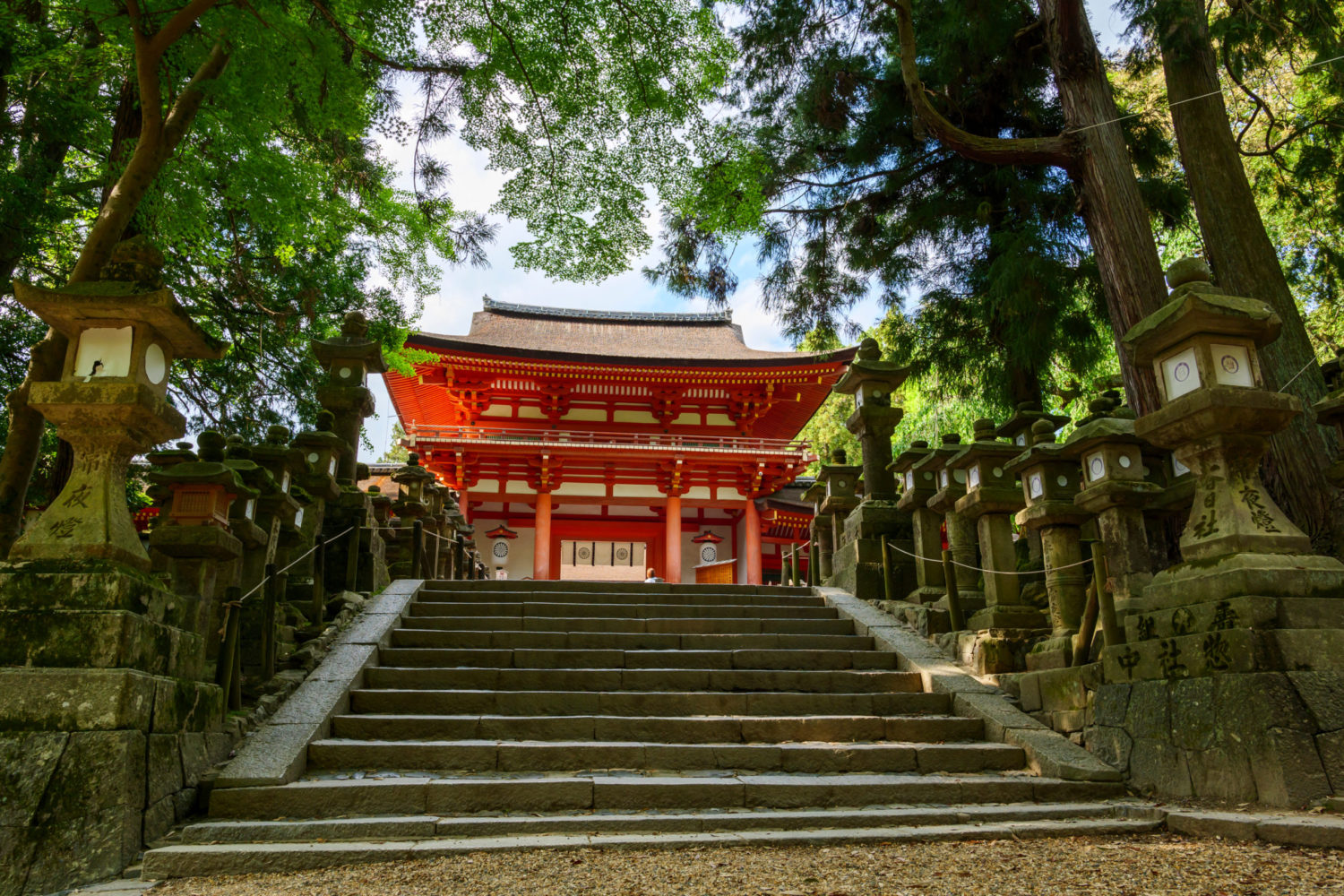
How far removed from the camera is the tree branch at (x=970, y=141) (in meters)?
7.01

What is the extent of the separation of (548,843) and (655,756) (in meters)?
1.23

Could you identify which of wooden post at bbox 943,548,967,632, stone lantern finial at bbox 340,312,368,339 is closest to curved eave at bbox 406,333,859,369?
stone lantern finial at bbox 340,312,368,339

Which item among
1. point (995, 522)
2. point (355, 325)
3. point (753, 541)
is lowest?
point (995, 522)

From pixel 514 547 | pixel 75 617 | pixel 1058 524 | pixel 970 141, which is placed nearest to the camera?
pixel 75 617

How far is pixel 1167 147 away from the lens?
329 inches

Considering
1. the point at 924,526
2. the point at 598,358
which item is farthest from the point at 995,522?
the point at 598,358

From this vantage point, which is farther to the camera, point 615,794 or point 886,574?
point 886,574

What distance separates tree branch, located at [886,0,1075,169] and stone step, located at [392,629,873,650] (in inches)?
178

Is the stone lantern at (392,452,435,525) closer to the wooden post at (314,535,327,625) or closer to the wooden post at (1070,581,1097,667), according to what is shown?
the wooden post at (314,535,327,625)

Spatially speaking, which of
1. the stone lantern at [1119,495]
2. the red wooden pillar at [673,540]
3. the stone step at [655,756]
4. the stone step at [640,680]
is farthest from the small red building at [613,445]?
the stone step at [655,756]

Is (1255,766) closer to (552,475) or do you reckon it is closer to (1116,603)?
(1116,603)

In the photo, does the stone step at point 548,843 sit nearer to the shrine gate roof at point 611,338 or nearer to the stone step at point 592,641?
the stone step at point 592,641

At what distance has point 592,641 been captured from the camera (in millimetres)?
6402

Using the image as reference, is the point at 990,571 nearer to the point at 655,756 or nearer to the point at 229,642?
the point at 655,756
